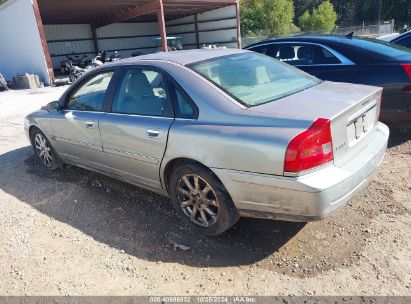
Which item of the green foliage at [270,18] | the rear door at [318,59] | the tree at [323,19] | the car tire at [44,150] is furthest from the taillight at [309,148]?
the tree at [323,19]

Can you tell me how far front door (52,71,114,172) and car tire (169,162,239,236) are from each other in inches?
45.0

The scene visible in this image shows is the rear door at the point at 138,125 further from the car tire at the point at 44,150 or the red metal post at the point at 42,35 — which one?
the red metal post at the point at 42,35

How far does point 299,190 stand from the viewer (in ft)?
8.32

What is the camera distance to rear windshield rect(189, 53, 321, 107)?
3.12 meters

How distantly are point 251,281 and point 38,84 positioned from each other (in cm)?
1647

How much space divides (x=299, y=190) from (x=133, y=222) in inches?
71.6

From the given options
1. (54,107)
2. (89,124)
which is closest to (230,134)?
(89,124)

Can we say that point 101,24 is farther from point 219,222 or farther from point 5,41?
point 219,222

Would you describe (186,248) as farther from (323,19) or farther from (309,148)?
(323,19)

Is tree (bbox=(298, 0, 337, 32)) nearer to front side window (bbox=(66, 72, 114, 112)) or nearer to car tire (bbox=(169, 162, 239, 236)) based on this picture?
front side window (bbox=(66, 72, 114, 112))

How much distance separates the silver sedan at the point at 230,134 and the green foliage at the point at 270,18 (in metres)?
39.2

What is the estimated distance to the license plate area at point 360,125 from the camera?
284cm

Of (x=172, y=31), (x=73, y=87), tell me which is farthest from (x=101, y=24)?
(x=73, y=87)

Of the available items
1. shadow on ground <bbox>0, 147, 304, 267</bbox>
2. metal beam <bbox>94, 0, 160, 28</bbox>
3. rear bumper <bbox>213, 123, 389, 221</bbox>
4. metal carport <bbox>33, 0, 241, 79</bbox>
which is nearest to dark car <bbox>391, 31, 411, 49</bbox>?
rear bumper <bbox>213, 123, 389, 221</bbox>
